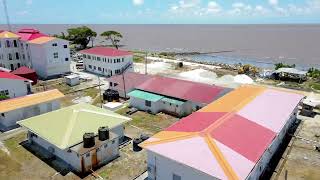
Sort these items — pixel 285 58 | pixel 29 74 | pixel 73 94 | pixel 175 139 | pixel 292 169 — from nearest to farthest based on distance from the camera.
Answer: pixel 175 139
pixel 292 169
pixel 73 94
pixel 29 74
pixel 285 58

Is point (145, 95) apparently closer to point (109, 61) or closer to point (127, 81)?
point (127, 81)

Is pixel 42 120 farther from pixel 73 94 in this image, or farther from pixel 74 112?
pixel 73 94

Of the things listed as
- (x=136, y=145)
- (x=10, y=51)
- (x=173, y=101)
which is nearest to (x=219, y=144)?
(x=136, y=145)

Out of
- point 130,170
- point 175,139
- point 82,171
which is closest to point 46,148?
point 82,171

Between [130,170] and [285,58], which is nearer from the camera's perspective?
[130,170]

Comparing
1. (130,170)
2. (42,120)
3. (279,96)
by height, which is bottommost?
(130,170)

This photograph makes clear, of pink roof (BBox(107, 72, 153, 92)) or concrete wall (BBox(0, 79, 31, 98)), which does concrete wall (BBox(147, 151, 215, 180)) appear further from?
concrete wall (BBox(0, 79, 31, 98))
